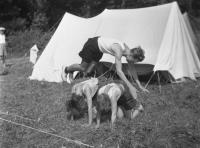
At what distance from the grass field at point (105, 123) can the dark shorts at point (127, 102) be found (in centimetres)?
16

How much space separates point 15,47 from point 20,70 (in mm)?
8126

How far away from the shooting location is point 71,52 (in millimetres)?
7906

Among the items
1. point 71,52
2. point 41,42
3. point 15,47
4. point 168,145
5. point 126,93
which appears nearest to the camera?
point 168,145

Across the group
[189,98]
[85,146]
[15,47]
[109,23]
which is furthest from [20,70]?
[15,47]

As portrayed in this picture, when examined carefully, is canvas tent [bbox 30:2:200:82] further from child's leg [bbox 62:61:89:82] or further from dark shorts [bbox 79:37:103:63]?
dark shorts [bbox 79:37:103:63]

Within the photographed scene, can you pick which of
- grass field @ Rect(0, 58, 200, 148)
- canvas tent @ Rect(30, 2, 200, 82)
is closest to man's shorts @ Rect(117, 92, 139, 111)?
grass field @ Rect(0, 58, 200, 148)

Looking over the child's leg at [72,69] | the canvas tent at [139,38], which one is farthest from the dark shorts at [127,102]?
the canvas tent at [139,38]

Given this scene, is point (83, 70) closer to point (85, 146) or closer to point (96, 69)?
point (96, 69)

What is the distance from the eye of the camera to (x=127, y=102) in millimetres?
4598

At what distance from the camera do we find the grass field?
3766 mm

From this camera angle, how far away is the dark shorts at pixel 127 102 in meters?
4.58

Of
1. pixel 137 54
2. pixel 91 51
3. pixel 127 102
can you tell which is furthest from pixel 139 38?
pixel 127 102

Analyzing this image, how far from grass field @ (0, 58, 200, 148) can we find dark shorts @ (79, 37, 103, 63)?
26.7 inches

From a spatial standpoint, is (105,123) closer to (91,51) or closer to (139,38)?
(91,51)
